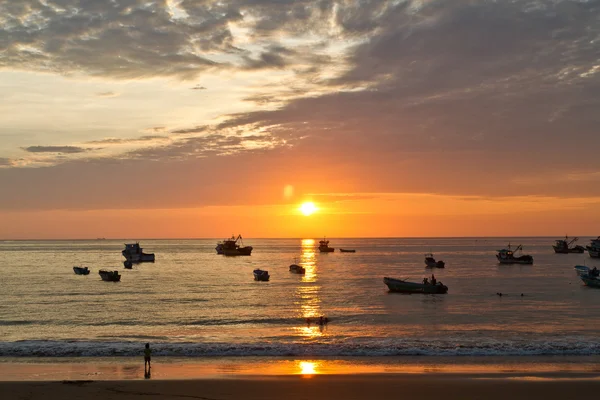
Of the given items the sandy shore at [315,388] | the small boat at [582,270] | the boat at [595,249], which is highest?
the boat at [595,249]

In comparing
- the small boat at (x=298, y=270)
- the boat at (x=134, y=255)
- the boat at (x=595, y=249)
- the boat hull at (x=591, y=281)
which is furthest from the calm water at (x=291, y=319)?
the boat at (x=595, y=249)

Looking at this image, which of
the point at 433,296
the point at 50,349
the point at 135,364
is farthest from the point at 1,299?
the point at 433,296

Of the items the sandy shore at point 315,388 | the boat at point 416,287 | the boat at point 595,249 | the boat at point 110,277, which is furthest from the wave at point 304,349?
the boat at point 595,249

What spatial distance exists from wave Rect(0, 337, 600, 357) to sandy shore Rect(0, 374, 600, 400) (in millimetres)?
8212

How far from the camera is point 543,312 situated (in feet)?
190

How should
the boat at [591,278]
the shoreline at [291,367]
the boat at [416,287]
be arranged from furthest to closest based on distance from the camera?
the boat at [591,278], the boat at [416,287], the shoreline at [291,367]

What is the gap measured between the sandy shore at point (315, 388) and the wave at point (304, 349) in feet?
26.9

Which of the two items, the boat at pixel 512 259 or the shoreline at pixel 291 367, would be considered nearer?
the shoreline at pixel 291 367

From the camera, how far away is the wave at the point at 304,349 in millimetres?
36781

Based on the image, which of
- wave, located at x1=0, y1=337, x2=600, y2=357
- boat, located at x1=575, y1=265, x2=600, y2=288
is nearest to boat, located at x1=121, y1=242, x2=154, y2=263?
boat, located at x1=575, y1=265, x2=600, y2=288

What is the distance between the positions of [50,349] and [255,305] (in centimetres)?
2932

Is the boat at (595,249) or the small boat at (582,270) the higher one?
the boat at (595,249)

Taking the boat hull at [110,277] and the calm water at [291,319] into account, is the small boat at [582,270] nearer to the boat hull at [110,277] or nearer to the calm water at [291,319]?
the calm water at [291,319]

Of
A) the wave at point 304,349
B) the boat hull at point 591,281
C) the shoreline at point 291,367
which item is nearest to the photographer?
the shoreline at point 291,367
